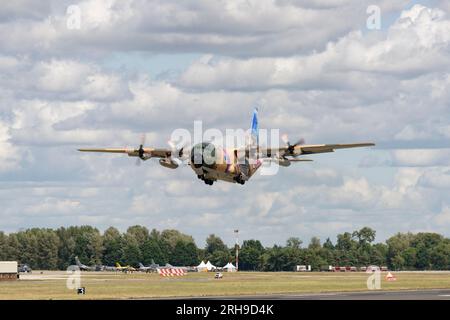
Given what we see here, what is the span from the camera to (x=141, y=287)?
124625 mm

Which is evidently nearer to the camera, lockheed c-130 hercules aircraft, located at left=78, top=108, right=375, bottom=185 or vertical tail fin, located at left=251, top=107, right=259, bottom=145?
lockheed c-130 hercules aircraft, located at left=78, top=108, right=375, bottom=185

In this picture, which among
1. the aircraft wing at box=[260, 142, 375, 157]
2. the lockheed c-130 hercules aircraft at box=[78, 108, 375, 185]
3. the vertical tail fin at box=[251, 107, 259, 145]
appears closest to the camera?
the lockheed c-130 hercules aircraft at box=[78, 108, 375, 185]

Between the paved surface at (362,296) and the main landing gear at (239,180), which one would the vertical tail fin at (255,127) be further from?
the paved surface at (362,296)

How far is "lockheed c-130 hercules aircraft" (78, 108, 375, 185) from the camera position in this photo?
97.2 m

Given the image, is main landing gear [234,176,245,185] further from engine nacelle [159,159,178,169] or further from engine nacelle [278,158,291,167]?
engine nacelle [159,159,178,169]

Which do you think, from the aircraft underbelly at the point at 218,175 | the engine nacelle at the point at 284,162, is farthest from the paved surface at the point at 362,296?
the engine nacelle at the point at 284,162

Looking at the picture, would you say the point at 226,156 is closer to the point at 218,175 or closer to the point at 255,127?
the point at 218,175

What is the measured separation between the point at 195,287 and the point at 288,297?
2749 cm

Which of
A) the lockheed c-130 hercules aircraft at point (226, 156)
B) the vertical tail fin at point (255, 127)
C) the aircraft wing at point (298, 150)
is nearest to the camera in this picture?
the lockheed c-130 hercules aircraft at point (226, 156)

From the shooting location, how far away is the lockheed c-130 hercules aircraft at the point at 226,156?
9725 centimetres

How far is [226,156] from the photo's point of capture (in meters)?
101

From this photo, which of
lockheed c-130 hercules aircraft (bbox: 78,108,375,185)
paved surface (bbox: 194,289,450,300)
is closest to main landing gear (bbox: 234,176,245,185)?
lockheed c-130 hercules aircraft (bbox: 78,108,375,185)
